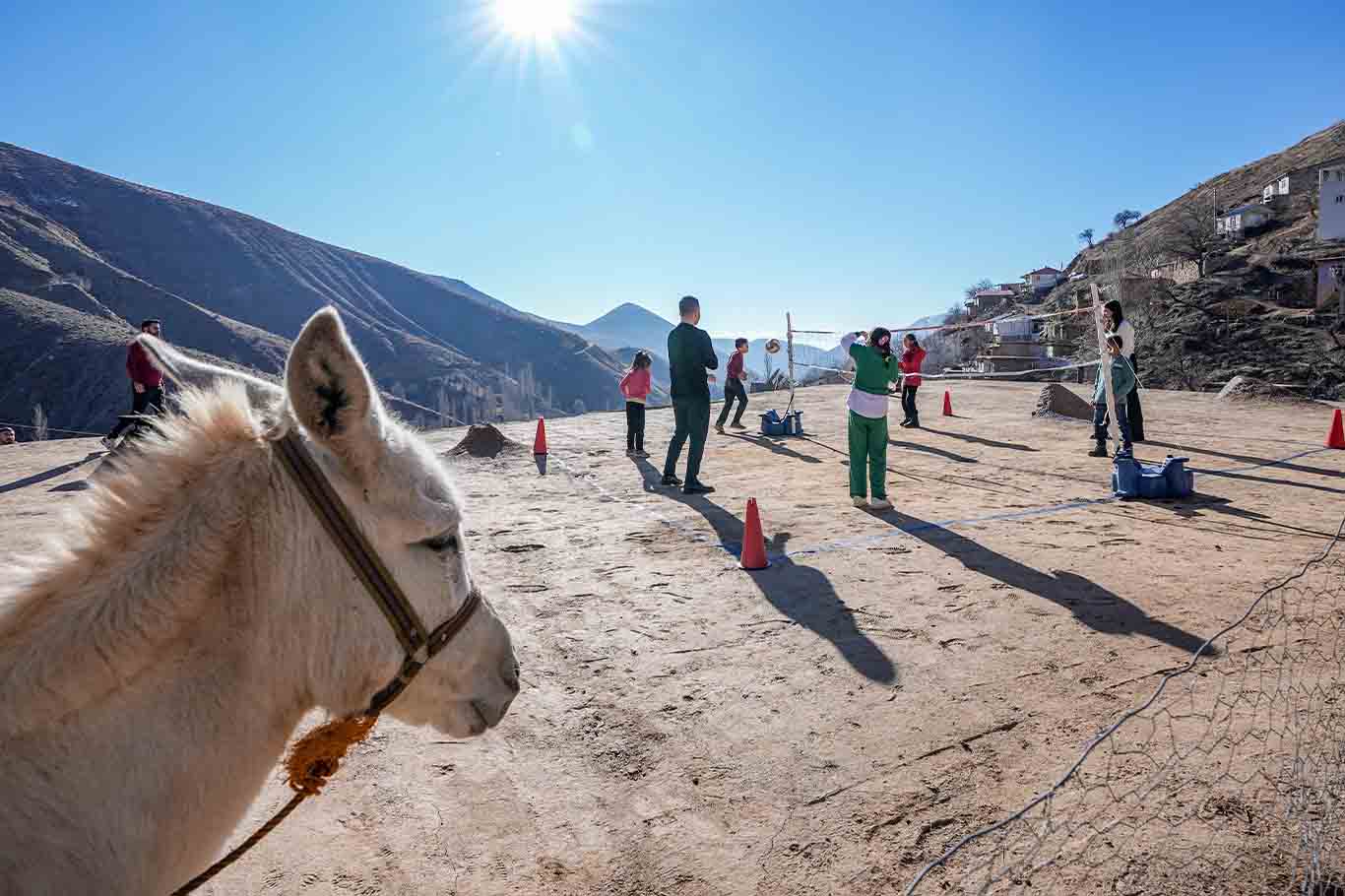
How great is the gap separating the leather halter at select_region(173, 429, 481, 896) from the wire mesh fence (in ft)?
4.61

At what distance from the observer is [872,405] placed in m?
7.56

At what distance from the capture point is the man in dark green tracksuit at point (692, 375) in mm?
8727

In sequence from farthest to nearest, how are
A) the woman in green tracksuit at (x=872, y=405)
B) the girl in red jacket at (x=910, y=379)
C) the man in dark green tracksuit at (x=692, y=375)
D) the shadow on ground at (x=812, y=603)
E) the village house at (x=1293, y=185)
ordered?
the village house at (x=1293, y=185) → the girl in red jacket at (x=910, y=379) → the man in dark green tracksuit at (x=692, y=375) → the woman in green tracksuit at (x=872, y=405) → the shadow on ground at (x=812, y=603)

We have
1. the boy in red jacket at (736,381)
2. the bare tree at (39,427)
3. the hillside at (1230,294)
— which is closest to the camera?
the boy in red jacket at (736,381)

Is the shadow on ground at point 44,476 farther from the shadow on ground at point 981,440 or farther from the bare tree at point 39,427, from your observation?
the shadow on ground at point 981,440

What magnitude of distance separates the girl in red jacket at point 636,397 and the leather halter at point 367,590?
10385mm

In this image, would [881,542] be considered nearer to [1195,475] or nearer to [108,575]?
[1195,475]

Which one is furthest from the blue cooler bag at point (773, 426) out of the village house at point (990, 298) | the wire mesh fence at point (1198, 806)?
the village house at point (990, 298)

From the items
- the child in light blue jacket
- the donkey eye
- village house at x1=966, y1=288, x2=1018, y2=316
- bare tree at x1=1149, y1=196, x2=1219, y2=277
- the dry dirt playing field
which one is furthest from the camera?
village house at x1=966, y1=288, x2=1018, y2=316

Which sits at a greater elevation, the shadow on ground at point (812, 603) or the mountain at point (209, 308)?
the mountain at point (209, 308)

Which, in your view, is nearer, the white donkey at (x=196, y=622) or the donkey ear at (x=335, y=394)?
the white donkey at (x=196, y=622)

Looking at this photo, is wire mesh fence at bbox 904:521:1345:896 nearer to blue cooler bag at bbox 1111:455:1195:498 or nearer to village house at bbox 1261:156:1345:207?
blue cooler bag at bbox 1111:455:1195:498

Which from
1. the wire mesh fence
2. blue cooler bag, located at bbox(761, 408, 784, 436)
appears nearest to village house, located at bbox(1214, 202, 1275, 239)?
blue cooler bag, located at bbox(761, 408, 784, 436)

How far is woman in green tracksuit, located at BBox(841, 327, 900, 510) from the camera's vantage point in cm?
756
